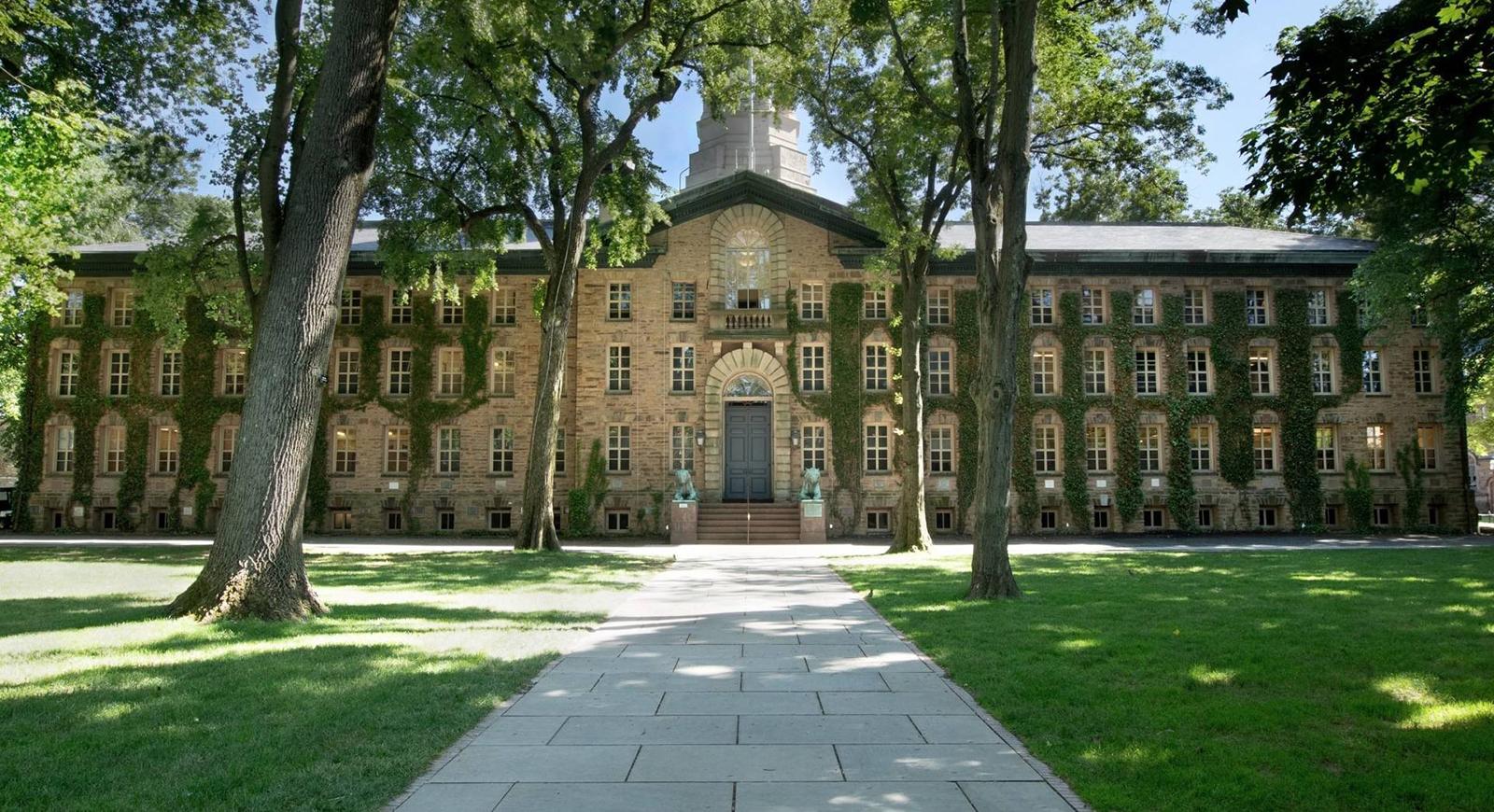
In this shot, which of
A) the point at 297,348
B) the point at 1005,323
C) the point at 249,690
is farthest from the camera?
the point at 1005,323

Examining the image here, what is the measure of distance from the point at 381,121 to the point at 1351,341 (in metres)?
29.9

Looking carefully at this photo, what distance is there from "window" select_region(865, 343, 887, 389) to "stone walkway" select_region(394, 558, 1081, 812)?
67.2 ft

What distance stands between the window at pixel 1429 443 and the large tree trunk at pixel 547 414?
91.0 feet

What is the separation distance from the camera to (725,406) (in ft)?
96.6

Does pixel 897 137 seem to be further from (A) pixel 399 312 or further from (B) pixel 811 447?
(A) pixel 399 312

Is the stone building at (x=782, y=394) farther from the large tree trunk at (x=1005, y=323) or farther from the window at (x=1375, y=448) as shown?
the large tree trunk at (x=1005, y=323)

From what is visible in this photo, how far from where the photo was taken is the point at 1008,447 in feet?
41.5

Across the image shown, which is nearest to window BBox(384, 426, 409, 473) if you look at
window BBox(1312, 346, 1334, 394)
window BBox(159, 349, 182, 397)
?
window BBox(159, 349, 182, 397)

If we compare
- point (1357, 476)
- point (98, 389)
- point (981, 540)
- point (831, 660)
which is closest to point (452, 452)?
point (98, 389)

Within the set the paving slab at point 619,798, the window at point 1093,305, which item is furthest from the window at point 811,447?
the paving slab at point 619,798

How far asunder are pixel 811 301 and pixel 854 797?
25.9m

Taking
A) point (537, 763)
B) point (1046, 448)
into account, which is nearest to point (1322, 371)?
point (1046, 448)

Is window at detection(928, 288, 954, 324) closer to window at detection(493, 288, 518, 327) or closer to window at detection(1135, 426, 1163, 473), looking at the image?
window at detection(1135, 426, 1163, 473)

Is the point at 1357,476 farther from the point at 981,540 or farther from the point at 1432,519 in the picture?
the point at 981,540
